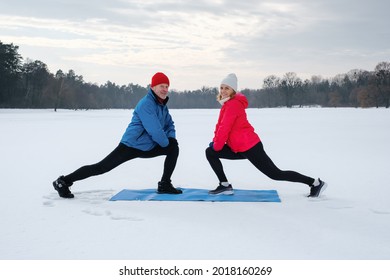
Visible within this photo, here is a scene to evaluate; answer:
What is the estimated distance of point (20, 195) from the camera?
4.91 m

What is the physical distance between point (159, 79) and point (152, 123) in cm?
53

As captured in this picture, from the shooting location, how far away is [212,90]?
468 ft

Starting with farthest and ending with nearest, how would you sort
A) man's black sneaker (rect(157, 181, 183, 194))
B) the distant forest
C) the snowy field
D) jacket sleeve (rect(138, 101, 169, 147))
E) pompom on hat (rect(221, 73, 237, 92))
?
1. the distant forest
2. man's black sneaker (rect(157, 181, 183, 194))
3. pompom on hat (rect(221, 73, 237, 92))
4. jacket sleeve (rect(138, 101, 169, 147))
5. the snowy field

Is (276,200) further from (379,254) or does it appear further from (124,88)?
(124,88)

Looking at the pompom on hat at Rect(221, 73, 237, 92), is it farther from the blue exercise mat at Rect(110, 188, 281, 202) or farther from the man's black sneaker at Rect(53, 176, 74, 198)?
the man's black sneaker at Rect(53, 176, 74, 198)

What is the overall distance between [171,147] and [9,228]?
1.96 meters

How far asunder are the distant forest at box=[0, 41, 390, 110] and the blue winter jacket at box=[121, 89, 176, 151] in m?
60.1

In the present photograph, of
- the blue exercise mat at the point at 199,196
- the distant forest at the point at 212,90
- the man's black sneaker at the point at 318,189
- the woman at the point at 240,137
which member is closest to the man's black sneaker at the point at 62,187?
the blue exercise mat at the point at 199,196

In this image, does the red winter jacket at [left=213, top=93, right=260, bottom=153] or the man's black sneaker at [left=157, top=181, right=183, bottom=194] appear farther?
the man's black sneaker at [left=157, top=181, right=183, bottom=194]

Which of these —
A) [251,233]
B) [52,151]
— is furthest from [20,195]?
[52,151]

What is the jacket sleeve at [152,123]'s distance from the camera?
450 centimetres

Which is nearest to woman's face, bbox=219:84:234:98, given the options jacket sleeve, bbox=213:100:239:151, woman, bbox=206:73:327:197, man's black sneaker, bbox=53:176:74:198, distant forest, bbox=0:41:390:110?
woman, bbox=206:73:327:197

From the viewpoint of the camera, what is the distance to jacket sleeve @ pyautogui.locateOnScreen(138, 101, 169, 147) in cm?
450

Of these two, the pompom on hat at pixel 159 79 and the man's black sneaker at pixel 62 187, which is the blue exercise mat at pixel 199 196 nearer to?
the man's black sneaker at pixel 62 187
